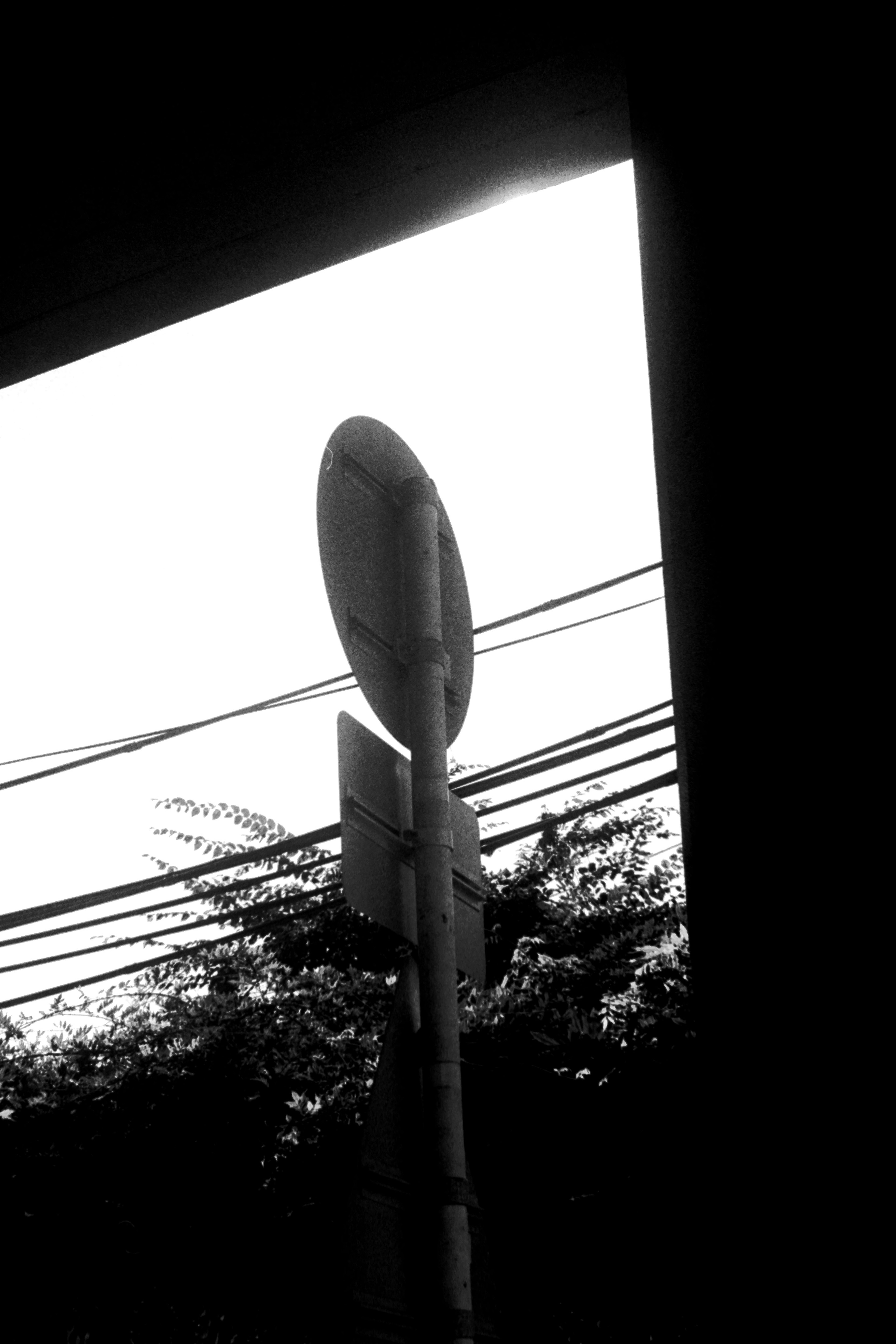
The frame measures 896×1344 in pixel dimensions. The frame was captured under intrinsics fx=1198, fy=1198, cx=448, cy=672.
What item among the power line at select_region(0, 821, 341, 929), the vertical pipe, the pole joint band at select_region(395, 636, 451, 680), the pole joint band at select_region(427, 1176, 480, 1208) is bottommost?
the pole joint band at select_region(427, 1176, 480, 1208)

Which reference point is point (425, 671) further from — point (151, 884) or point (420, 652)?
point (151, 884)

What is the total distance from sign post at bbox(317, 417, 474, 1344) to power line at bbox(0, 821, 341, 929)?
11.2 feet

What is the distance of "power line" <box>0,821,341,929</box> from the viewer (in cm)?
632

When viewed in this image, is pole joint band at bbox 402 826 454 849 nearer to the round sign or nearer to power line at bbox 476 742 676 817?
the round sign

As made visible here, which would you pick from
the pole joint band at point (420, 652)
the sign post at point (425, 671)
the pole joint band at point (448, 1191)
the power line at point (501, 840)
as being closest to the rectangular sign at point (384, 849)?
the sign post at point (425, 671)

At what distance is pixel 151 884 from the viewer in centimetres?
679

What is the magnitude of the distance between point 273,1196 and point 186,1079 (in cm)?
160

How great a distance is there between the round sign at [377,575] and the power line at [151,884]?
11.2 feet

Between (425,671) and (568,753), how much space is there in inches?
151

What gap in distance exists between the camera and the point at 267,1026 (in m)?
11.8

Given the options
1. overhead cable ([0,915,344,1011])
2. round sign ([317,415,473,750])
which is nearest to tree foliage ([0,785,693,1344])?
overhead cable ([0,915,344,1011])

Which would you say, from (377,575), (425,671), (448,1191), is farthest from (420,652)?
(448,1191)

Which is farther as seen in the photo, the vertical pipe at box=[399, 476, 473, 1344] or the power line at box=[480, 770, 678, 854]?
the power line at box=[480, 770, 678, 854]

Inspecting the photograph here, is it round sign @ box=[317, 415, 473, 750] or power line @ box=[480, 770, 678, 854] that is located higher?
power line @ box=[480, 770, 678, 854]
